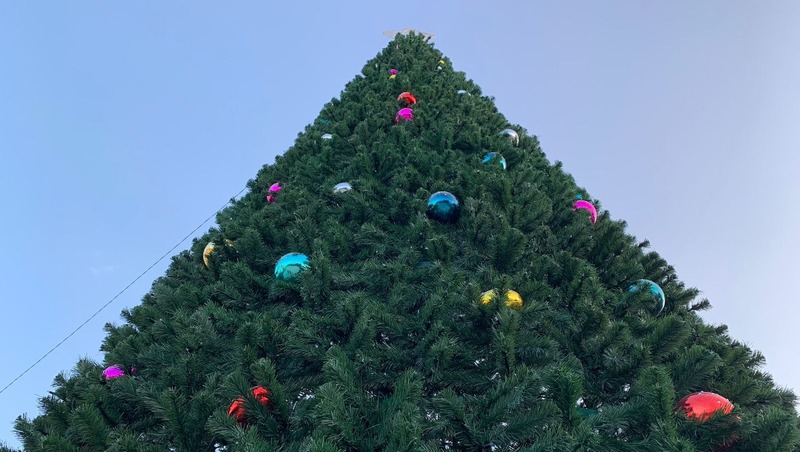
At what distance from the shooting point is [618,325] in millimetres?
2963

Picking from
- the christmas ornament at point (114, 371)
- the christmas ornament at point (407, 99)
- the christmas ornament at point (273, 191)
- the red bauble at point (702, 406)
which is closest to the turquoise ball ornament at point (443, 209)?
the christmas ornament at point (273, 191)

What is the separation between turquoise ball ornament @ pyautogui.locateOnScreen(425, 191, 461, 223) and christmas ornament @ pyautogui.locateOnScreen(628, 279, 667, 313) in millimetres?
1442

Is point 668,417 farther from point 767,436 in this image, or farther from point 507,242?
point 507,242

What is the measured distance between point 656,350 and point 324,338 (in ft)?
5.88

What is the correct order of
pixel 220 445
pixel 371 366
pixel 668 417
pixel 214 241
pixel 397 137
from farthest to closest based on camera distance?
pixel 397 137, pixel 214 241, pixel 371 366, pixel 220 445, pixel 668 417

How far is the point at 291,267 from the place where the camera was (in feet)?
12.3

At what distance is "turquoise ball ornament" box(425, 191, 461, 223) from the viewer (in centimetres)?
444

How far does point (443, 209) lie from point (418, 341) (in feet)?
5.35

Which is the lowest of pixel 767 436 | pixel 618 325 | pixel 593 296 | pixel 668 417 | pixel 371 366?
pixel 767 436

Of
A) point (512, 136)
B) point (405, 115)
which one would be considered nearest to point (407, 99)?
point (405, 115)

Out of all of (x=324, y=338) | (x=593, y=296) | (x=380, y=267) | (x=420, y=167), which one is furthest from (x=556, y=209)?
(x=324, y=338)

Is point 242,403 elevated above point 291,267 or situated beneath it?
situated beneath

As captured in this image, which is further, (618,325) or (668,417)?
(618,325)

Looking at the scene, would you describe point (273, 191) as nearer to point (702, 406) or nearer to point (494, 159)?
point (494, 159)
